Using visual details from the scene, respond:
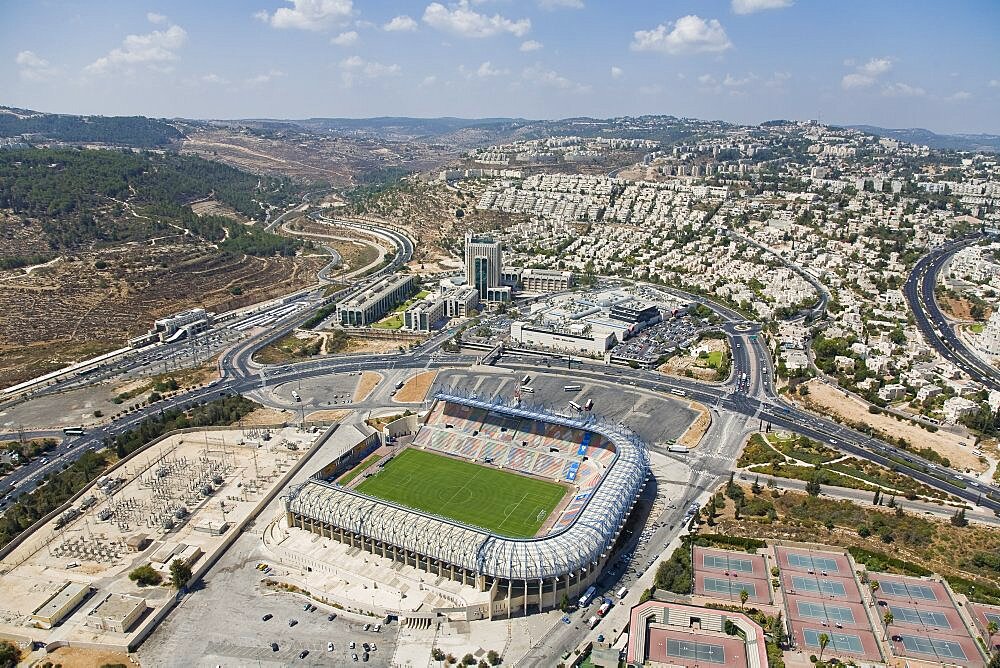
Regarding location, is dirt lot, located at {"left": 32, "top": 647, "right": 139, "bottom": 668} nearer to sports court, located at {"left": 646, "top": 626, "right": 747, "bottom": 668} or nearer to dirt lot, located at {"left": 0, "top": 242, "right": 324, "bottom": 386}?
sports court, located at {"left": 646, "top": 626, "right": 747, "bottom": 668}

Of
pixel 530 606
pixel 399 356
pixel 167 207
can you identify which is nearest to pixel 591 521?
pixel 530 606

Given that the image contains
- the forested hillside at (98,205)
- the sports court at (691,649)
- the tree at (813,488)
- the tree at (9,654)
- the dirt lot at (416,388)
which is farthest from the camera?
the forested hillside at (98,205)

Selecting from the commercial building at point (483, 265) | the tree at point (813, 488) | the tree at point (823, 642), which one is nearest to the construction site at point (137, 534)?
the tree at point (823, 642)

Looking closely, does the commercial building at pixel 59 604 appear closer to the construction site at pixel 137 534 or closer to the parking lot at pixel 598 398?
the construction site at pixel 137 534

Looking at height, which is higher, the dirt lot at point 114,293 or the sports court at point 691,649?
the dirt lot at point 114,293

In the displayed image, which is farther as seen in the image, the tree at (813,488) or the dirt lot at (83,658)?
the tree at (813,488)

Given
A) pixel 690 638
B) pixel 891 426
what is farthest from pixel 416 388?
pixel 891 426

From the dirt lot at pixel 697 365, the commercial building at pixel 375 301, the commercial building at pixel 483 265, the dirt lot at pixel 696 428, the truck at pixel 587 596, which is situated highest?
the commercial building at pixel 483 265

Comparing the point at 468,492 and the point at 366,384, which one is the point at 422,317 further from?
the point at 468,492
